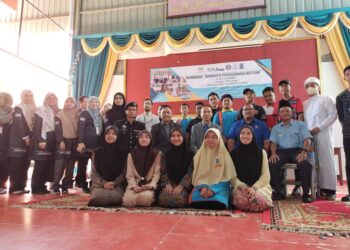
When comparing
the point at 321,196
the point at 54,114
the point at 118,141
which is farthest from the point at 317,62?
the point at 54,114

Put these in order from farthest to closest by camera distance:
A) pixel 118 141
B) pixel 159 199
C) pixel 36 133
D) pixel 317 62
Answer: pixel 317 62, pixel 36 133, pixel 118 141, pixel 159 199

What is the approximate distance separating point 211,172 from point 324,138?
1.37 meters

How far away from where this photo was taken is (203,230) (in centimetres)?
161

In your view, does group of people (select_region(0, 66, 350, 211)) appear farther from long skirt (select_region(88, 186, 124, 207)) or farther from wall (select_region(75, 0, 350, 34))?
wall (select_region(75, 0, 350, 34))

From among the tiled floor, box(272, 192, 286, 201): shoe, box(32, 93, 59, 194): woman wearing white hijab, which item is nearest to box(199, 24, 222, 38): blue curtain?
box(32, 93, 59, 194): woman wearing white hijab

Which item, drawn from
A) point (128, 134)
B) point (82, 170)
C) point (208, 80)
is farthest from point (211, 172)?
point (208, 80)

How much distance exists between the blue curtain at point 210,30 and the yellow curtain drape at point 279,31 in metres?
0.94

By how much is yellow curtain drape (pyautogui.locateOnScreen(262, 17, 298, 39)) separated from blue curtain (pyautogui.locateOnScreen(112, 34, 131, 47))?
2984mm

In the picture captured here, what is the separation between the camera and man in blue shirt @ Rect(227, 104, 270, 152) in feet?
9.27

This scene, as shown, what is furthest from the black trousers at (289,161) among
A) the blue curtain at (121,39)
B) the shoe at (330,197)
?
the blue curtain at (121,39)

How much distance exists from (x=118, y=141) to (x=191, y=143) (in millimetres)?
738

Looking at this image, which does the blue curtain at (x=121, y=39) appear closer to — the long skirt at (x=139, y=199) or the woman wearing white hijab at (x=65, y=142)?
the woman wearing white hijab at (x=65, y=142)

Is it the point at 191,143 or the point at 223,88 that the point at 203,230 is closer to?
the point at 191,143

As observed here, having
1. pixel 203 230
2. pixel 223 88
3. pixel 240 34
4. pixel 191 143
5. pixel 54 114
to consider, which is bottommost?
pixel 203 230
